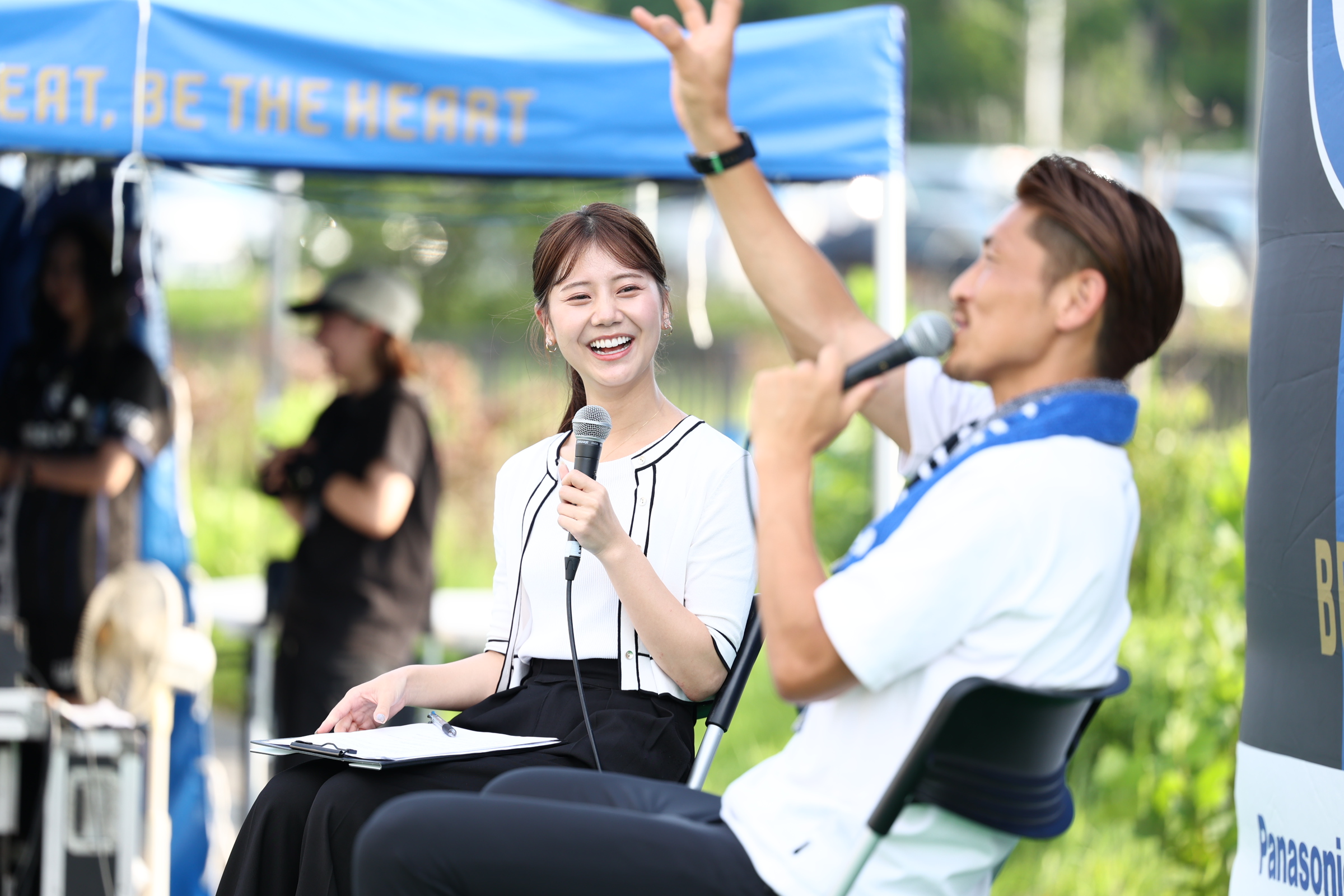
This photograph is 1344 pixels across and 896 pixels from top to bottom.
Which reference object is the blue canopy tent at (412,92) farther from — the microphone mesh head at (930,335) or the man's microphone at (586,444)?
the microphone mesh head at (930,335)

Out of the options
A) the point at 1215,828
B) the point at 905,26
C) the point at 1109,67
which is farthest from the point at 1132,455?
the point at 1109,67

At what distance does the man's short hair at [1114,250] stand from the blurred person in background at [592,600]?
87 centimetres

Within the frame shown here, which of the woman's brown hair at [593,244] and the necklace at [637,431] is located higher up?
the woman's brown hair at [593,244]

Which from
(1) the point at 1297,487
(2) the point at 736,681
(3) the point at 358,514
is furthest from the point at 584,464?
(3) the point at 358,514

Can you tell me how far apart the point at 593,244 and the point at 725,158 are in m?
0.39

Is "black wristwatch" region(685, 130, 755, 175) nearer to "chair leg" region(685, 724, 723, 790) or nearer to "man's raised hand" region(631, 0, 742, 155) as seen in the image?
"man's raised hand" region(631, 0, 742, 155)

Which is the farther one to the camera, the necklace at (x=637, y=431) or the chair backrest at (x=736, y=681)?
the necklace at (x=637, y=431)

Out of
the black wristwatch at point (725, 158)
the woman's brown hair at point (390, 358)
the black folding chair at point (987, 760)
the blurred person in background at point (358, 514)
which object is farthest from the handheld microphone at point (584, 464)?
the woman's brown hair at point (390, 358)

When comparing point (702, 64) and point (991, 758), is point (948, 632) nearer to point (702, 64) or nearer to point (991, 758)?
point (991, 758)

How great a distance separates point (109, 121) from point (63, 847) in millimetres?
2027

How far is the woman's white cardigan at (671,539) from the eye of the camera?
2473 mm

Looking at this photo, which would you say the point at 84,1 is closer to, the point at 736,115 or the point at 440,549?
the point at 736,115

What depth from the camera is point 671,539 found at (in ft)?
8.29

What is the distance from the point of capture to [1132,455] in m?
6.18
